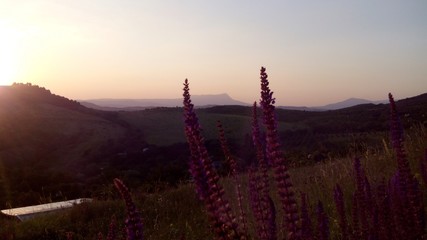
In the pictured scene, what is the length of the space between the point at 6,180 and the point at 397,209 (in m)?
23.4

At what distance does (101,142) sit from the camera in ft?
132

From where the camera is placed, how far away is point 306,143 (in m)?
36.8

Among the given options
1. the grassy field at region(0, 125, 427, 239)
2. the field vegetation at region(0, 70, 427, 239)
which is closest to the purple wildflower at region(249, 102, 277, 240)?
the field vegetation at region(0, 70, 427, 239)

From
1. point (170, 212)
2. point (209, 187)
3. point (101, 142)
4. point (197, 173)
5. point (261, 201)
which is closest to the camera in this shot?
point (209, 187)

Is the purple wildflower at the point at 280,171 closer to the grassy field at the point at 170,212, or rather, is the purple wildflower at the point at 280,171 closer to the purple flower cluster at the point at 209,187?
the purple flower cluster at the point at 209,187

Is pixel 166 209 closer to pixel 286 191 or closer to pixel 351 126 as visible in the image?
pixel 286 191

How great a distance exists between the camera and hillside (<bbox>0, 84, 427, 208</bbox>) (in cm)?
2344

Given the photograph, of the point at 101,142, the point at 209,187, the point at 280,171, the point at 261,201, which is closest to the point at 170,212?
the point at 261,201

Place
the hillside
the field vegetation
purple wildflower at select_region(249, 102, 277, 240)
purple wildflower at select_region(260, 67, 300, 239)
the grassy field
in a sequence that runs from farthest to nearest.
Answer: the hillside → the grassy field → purple wildflower at select_region(249, 102, 277, 240) → the field vegetation → purple wildflower at select_region(260, 67, 300, 239)

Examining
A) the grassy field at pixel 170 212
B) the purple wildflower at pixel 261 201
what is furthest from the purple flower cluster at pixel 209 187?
the grassy field at pixel 170 212

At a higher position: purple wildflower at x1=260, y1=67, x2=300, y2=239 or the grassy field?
purple wildflower at x1=260, y1=67, x2=300, y2=239

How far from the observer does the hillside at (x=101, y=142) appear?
2344cm

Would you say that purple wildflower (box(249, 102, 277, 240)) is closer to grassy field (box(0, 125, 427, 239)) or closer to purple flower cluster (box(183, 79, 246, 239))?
purple flower cluster (box(183, 79, 246, 239))

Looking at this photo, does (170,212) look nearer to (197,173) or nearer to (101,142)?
(197,173)
